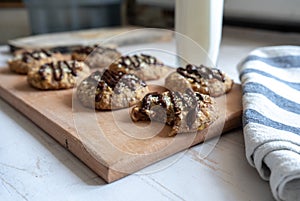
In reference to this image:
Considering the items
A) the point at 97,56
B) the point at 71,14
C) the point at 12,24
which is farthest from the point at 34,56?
the point at 12,24

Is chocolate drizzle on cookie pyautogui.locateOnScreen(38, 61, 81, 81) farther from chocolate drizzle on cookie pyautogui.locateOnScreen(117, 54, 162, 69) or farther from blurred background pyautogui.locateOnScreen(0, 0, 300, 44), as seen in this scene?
blurred background pyautogui.locateOnScreen(0, 0, 300, 44)

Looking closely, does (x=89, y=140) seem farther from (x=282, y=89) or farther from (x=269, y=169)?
(x=282, y=89)

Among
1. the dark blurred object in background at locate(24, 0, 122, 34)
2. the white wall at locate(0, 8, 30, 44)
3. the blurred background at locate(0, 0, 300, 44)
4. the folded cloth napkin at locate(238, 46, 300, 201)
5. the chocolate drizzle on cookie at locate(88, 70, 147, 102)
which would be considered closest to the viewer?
the folded cloth napkin at locate(238, 46, 300, 201)

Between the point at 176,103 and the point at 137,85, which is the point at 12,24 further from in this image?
the point at 176,103

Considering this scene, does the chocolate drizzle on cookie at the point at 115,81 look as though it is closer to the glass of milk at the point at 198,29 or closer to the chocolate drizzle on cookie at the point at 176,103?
the chocolate drizzle on cookie at the point at 176,103

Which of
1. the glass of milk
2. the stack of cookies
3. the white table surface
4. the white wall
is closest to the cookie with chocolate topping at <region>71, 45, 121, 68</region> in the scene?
the stack of cookies

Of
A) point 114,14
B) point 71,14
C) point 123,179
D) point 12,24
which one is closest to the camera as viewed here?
point 123,179
